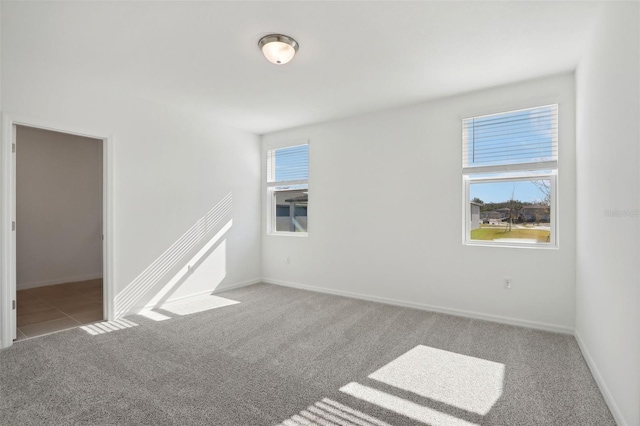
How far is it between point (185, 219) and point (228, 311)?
146 centimetres

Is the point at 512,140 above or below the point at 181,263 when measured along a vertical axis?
above

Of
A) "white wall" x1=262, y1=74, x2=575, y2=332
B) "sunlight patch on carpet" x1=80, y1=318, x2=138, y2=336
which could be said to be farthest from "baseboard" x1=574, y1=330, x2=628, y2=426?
"sunlight patch on carpet" x1=80, y1=318, x2=138, y2=336

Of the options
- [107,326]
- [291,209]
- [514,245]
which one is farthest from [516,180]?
[107,326]

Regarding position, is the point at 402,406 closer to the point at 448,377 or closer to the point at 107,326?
the point at 448,377

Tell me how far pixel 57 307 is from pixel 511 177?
585cm

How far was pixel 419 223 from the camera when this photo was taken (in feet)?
13.6

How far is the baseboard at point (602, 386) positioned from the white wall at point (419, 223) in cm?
57

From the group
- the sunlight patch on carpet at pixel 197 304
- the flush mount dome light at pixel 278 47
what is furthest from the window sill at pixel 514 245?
the sunlight patch on carpet at pixel 197 304

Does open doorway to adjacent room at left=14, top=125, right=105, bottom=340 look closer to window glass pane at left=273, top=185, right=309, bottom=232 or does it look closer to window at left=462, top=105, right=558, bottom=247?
window glass pane at left=273, top=185, right=309, bottom=232

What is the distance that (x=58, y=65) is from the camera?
3096 millimetres

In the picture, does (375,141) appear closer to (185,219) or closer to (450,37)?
(450,37)

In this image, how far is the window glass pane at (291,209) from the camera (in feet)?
17.7

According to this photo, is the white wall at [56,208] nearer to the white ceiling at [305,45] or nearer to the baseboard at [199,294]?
the baseboard at [199,294]

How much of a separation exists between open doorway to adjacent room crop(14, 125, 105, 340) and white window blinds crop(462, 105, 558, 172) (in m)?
5.25
